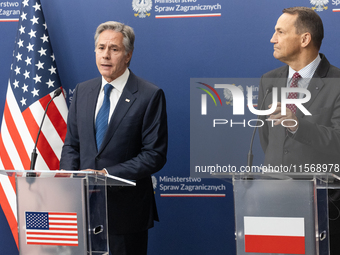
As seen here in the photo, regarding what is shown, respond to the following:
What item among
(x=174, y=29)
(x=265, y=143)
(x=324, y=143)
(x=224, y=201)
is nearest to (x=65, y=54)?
(x=174, y=29)

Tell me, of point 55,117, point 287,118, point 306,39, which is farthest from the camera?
point 55,117

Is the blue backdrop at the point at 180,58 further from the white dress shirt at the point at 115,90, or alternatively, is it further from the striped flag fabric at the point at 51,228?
the striped flag fabric at the point at 51,228

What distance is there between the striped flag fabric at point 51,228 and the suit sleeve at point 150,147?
1.73 ft

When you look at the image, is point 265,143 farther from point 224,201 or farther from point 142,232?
point 224,201

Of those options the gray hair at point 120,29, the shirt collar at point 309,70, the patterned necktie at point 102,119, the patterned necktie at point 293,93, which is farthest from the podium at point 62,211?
the shirt collar at point 309,70

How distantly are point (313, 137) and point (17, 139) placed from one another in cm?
239

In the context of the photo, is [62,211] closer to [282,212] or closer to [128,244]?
[128,244]

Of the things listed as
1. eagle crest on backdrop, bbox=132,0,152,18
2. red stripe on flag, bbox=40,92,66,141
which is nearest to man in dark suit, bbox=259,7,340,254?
eagle crest on backdrop, bbox=132,0,152,18

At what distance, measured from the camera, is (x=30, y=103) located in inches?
130

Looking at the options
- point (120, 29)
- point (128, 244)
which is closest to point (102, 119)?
point (120, 29)

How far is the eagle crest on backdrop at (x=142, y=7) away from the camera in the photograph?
3422 mm

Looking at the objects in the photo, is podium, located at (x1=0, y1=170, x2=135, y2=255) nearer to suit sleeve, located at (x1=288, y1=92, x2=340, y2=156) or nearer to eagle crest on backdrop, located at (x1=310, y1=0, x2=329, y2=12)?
suit sleeve, located at (x1=288, y1=92, x2=340, y2=156)

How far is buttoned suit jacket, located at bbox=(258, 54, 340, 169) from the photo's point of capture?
6.86ft

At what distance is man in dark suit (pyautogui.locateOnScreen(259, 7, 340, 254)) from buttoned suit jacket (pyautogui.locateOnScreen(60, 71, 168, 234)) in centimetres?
67
